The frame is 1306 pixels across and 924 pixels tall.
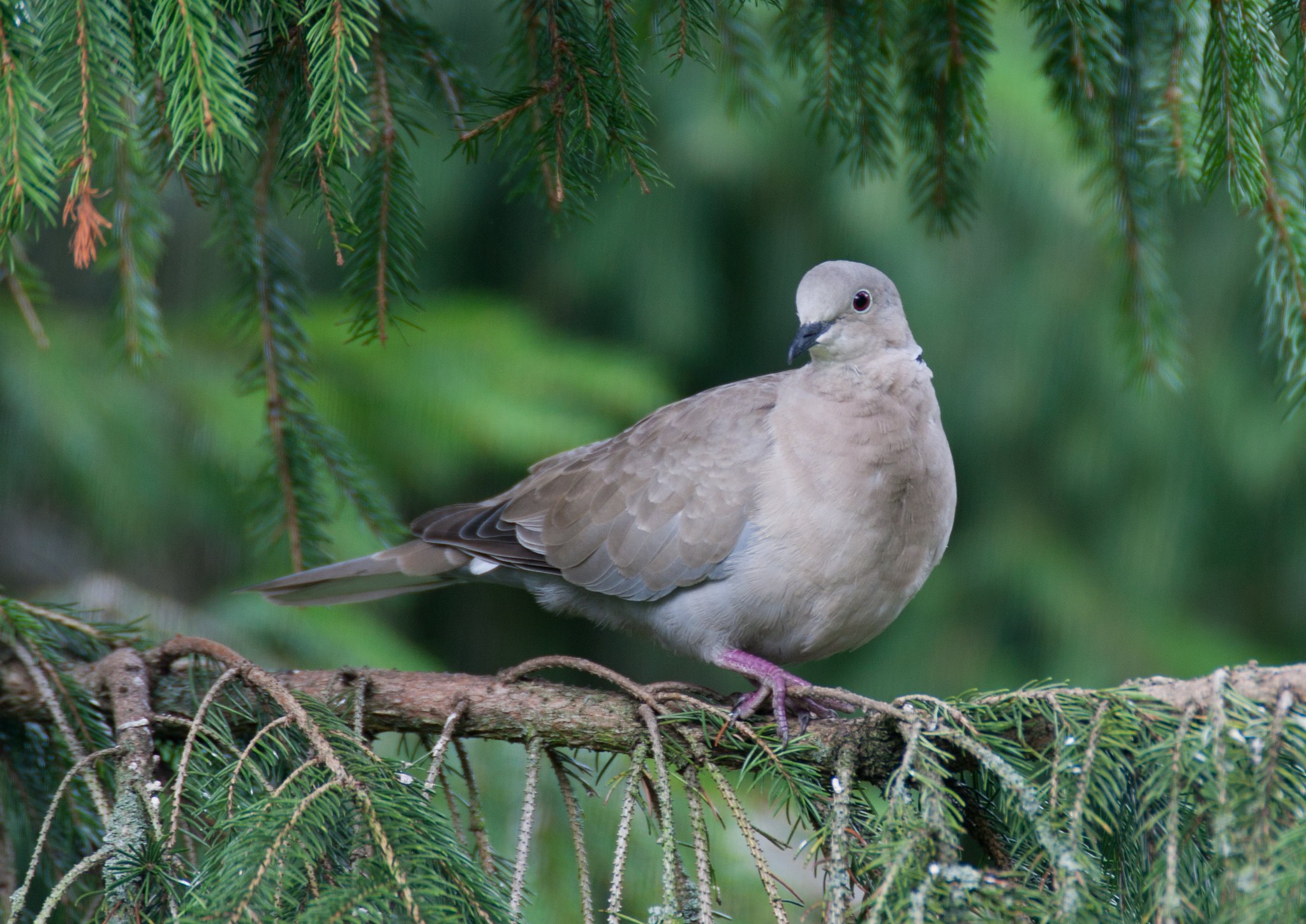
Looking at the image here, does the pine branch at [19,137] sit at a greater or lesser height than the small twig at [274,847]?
greater

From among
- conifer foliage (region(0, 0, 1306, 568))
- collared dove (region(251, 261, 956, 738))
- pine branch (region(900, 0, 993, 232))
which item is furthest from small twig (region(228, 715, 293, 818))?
pine branch (region(900, 0, 993, 232))

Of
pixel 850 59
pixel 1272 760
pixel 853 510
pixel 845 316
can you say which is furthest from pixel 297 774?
pixel 850 59

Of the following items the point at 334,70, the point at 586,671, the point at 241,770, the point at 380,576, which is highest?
the point at 334,70

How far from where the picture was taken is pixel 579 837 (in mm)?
1523

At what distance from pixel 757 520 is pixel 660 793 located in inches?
34.9

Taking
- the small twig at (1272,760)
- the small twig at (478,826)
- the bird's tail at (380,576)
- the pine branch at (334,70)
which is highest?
the pine branch at (334,70)

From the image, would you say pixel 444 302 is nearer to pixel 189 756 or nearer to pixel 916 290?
pixel 916 290

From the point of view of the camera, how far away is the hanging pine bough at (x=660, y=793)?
3.75 feet

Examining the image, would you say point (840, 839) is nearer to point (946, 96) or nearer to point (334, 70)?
point (334, 70)

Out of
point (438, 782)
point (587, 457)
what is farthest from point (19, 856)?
point (587, 457)

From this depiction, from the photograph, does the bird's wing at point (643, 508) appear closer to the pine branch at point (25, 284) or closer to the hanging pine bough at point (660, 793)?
the hanging pine bough at point (660, 793)

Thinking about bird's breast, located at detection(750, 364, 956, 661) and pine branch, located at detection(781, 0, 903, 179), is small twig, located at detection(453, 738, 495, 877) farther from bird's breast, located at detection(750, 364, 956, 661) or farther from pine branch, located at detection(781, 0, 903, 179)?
pine branch, located at detection(781, 0, 903, 179)

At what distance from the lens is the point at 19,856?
2.08 metres

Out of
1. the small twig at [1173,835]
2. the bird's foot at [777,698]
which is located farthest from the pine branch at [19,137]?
the small twig at [1173,835]
